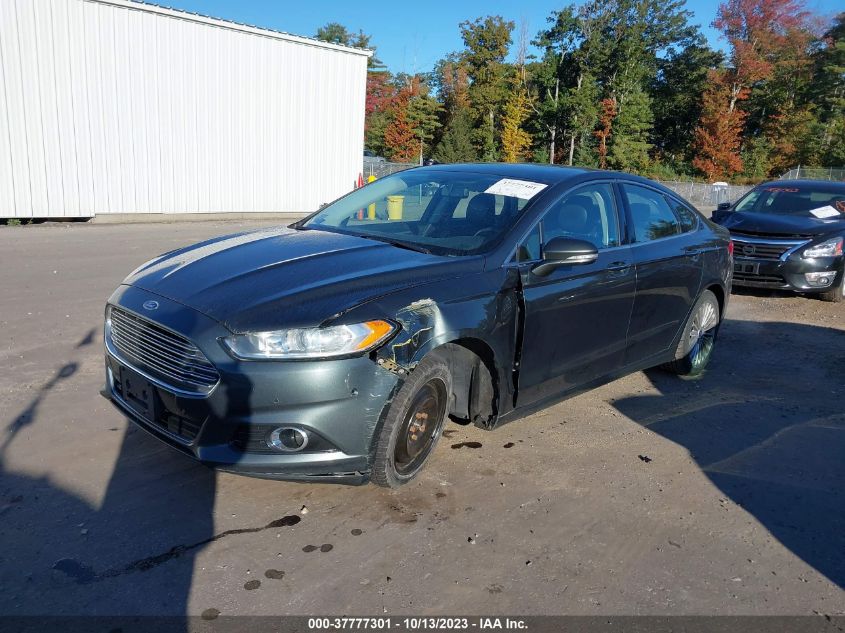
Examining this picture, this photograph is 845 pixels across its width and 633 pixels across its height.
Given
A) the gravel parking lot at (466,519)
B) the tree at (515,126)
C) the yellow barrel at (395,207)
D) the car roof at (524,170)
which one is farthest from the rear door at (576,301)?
the tree at (515,126)

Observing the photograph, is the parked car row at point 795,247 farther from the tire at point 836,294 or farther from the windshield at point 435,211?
the windshield at point 435,211

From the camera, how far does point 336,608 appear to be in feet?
8.90

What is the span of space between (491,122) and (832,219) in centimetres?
4952

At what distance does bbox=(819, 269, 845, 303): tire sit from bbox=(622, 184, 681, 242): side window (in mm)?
5270

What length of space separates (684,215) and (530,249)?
2.30 metres

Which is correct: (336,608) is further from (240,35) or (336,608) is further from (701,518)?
(240,35)

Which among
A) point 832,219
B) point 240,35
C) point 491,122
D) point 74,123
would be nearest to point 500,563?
point 832,219

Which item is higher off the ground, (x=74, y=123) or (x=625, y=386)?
(x=74, y=123)

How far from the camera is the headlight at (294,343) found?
3.04 m

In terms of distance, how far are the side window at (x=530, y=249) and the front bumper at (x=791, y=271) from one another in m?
6.65

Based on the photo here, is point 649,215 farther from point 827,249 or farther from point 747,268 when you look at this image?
point 827,249

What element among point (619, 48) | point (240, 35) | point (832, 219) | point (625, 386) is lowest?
point (625, 386)

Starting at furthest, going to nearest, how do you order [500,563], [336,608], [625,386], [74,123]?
[74,123] < [625,386] < [500,563] < [336,608]

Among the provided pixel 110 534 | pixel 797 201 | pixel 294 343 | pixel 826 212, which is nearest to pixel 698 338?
pixel 294 343
